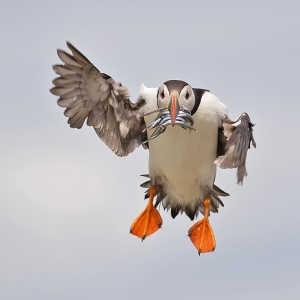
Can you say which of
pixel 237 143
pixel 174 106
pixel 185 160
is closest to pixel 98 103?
pixel 185 160

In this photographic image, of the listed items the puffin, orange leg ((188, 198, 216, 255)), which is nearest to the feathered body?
the puffin

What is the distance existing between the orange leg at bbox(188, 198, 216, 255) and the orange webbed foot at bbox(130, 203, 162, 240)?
1.95 feet

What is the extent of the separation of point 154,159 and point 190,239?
5.16 feet

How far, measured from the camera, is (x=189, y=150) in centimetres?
1833

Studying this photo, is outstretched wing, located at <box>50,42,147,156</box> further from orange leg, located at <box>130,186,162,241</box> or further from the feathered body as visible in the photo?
orange leg, located at <box>130,186,162,241</box>

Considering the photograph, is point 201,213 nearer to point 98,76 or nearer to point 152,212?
point 152,212

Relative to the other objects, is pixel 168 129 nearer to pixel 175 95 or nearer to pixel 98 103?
pixel 175 95

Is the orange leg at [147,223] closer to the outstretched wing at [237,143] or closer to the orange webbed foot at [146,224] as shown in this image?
the orange webbed foot at [146,224]

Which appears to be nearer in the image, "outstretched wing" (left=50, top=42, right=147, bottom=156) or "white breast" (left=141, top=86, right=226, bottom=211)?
"white breast" (left=141, top=86, right=226, bottom=211)

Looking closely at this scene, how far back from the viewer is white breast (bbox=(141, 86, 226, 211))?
18188 mm

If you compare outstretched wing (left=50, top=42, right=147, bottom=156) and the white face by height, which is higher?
outstretched wing (left=50, top=42, right=147, bottom=156)

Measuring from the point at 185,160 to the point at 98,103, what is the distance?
1881mm

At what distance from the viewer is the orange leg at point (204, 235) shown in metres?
19.3

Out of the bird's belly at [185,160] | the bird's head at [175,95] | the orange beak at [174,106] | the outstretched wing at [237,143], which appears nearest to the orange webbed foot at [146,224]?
the bird's belly at [185,160]
